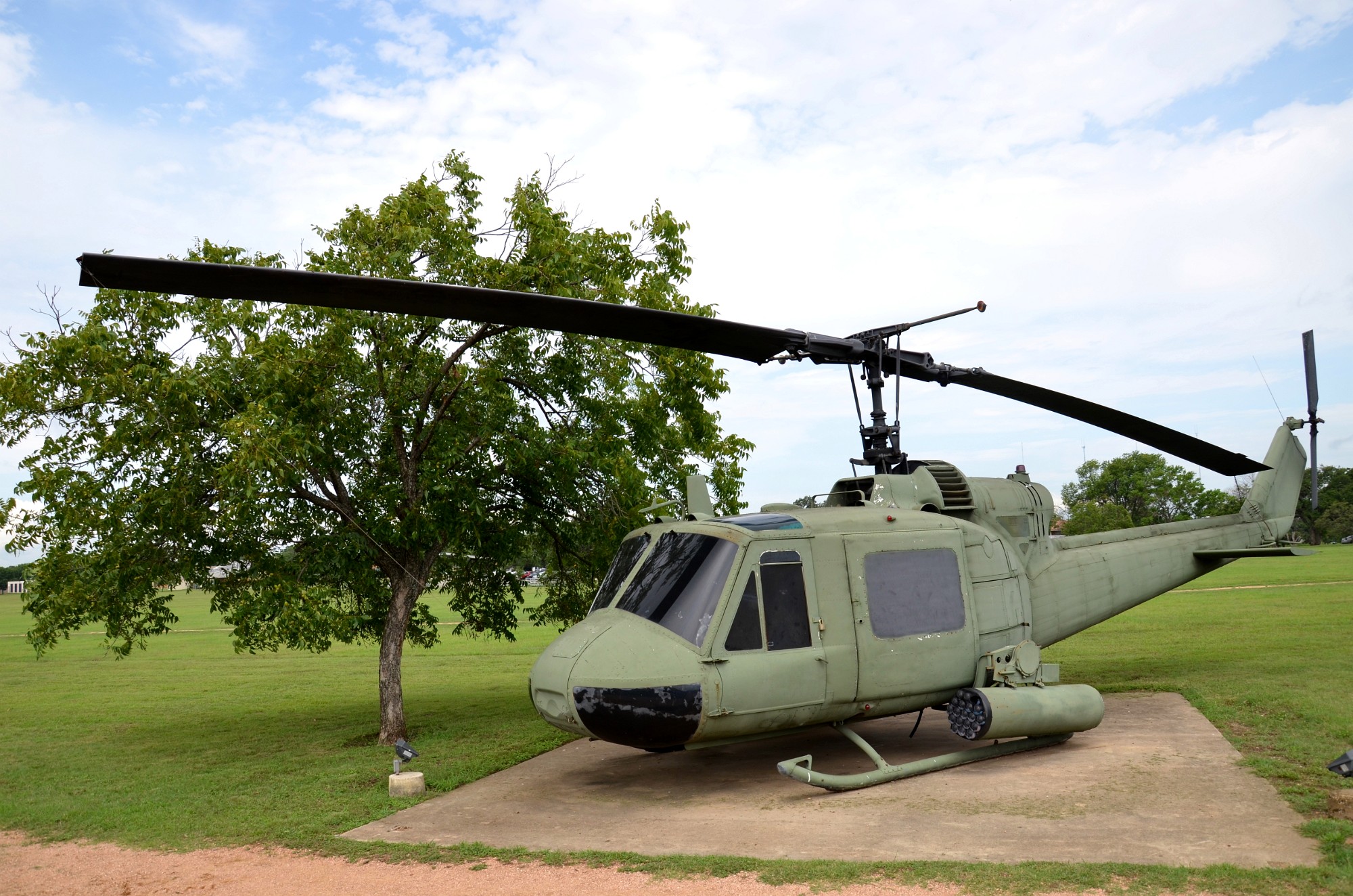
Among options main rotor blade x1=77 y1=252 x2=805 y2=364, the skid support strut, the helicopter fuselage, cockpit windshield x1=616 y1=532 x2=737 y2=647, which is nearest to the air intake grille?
the helicopter fuselage

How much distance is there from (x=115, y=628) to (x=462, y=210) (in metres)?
6.28

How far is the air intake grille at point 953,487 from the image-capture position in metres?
10.3

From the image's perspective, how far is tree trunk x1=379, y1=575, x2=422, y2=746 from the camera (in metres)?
11.8

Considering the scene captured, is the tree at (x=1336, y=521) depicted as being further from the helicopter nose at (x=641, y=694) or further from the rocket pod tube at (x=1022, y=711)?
the helicopter nose at (x=641, y=694)

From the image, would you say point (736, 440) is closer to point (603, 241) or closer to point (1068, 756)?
point (603, 241)

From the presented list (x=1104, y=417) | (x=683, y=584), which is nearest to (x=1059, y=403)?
(x=1104, y=417)

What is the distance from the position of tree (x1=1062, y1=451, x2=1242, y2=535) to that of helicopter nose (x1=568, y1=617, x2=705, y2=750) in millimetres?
96095

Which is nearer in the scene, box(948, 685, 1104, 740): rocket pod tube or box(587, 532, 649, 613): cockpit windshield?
box(948, 685, 1104, 740): rocket pod tube

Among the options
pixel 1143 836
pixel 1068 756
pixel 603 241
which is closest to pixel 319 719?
pixel 603 241

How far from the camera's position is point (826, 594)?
8.69 metres

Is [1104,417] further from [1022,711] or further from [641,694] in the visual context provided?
[641,694]

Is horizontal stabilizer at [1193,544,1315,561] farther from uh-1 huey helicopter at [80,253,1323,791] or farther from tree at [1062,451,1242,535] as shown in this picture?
tree at [1062,451,1242,535]

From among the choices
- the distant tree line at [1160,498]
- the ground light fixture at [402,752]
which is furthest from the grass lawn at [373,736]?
the distant tree line at [1160,498]

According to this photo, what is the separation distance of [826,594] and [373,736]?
7041mm
